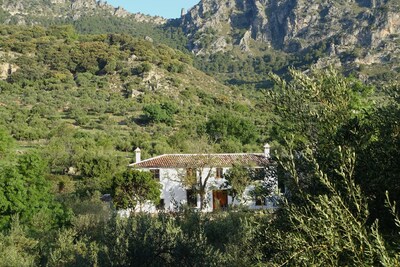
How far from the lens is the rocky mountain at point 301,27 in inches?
4190

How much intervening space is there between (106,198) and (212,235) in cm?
1389

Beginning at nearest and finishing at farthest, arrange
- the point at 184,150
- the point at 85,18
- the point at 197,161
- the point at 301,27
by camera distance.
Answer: the point at 197,161, the point at 184,150, the point at 301,27, the point at 85,18

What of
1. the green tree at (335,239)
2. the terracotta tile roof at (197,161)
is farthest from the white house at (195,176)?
the green tree at (335,239)

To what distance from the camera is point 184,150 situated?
4509 cm

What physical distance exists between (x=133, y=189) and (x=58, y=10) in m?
131

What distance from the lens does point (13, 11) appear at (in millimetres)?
130000

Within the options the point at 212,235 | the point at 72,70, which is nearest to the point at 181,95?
the point at 72,70

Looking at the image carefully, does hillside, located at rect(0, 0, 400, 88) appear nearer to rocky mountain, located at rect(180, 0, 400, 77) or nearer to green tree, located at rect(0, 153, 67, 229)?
rocky mountain, located at rect(180, 0, 400, 77)

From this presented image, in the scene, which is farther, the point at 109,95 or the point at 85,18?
the point at 85,18

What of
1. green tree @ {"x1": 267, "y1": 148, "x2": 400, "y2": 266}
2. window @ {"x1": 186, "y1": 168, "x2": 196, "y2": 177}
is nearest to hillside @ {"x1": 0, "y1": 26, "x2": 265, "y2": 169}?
window @ {"x1": 186, "y1": 168, "x2": 196, "y2": 177}

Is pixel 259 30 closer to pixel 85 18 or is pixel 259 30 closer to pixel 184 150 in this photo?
pixel 85 18

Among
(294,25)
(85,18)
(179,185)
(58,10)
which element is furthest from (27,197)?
(58,10)

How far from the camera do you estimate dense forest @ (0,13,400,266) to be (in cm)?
536

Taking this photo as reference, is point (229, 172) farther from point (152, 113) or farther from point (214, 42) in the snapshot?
point (214, 42)
